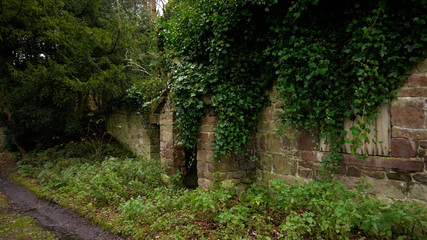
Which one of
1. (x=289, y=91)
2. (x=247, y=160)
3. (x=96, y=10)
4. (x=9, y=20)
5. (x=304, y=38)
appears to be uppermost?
(x=96, y=10)

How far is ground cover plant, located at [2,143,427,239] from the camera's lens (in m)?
2.60

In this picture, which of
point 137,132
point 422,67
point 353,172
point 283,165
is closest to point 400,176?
point 353,172

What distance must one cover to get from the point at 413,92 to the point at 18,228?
685cm

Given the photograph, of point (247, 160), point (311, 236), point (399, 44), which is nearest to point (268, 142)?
point (247, 160)

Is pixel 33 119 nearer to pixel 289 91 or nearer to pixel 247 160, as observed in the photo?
pixel 247 160

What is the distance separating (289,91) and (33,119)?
33.1 ft

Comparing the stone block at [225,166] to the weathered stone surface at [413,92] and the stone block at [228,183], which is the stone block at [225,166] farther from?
the weathered stone surface at [413,92]

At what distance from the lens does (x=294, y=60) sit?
3.39 m

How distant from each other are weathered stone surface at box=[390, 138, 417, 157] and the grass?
5.57 m

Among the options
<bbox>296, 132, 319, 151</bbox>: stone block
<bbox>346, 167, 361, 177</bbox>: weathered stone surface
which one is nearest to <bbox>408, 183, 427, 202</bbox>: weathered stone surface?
<bbox>346, 167, 361, 177</bbox>: weathered stone surface

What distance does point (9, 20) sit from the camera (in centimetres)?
711

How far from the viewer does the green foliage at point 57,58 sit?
279 inches

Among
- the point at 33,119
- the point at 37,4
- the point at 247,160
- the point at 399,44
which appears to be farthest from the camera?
the point at 33,119

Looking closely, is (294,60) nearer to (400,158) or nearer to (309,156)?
(309,156)
